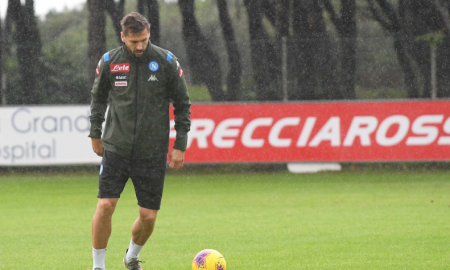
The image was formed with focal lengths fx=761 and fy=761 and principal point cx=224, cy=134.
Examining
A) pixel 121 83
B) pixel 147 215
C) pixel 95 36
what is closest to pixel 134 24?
pixel 121 83

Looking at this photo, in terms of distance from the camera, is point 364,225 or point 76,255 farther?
point 364,225

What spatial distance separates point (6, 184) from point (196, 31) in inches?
Answer: 208

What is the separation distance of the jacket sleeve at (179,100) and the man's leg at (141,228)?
1.90 ft

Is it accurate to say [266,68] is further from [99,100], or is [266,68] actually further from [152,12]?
[99,100]

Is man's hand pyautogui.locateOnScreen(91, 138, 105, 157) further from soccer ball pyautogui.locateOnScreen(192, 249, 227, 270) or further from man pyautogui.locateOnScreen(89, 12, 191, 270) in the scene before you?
soccer ball pyautogui.locateOnScreen(192, 249, 227, 270)

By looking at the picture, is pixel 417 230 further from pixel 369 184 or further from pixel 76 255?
pixel 369 184

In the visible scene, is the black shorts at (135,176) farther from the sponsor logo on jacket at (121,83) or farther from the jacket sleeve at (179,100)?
the sponsor logo on jacket at (121,83)

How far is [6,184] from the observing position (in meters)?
14.7

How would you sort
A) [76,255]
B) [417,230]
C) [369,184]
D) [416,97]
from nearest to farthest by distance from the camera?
[76,255] < [417,230] < [369,184] < [416,97]

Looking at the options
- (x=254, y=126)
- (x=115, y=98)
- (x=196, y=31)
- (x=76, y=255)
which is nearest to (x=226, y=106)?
(x=254, y=126)

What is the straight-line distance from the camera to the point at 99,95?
5.91m

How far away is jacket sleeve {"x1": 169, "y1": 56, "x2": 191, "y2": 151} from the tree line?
393 inches

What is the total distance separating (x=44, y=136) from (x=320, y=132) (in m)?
5.45

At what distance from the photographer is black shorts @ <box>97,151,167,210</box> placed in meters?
5.89
